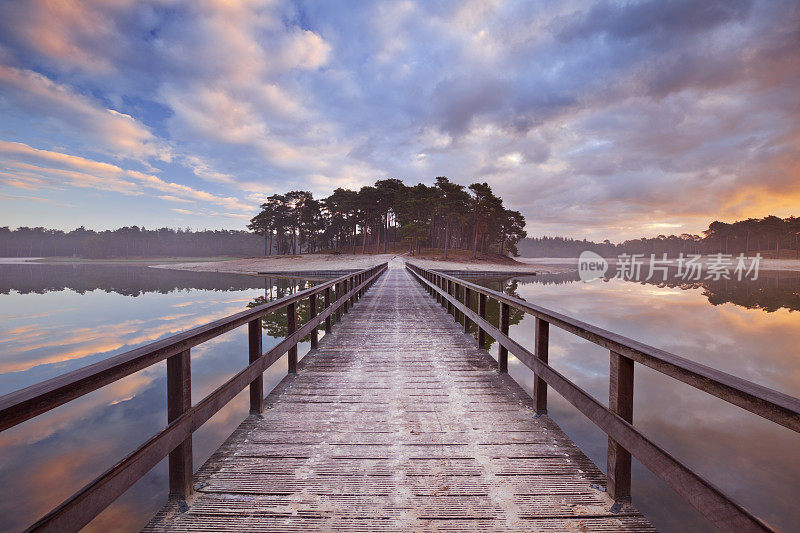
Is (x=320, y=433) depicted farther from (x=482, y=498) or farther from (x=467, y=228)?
(x=467, y=228)

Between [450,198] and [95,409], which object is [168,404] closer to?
[95,409]

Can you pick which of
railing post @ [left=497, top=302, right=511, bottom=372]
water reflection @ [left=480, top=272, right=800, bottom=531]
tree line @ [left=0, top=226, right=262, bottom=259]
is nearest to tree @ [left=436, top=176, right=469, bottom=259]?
water reflection @ [left=480, top=272, right=800, bottom=531]

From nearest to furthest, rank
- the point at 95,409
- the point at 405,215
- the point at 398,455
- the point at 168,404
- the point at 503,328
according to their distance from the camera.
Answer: the point at 168,404
the point at 398,455
the point at 503,328
the point at 95,409
the point at 405,215

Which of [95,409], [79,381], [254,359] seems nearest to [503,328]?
[254,359]

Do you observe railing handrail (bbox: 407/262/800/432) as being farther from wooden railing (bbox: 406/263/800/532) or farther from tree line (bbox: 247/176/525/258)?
tree line (bbox: 247/176/525/258)

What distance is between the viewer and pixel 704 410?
24.5ft

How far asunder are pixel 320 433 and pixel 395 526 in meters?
1.45

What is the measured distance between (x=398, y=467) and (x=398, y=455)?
7.1 inches

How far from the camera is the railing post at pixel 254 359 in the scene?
144 inches

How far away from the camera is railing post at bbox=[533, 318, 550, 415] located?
146 inches

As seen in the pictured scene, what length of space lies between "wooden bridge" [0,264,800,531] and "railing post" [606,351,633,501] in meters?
0.01

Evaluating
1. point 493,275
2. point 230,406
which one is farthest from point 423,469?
point 493,275

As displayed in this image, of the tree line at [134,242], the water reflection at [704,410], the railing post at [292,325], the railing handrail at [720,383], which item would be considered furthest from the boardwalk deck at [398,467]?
the tree line at [134,242]

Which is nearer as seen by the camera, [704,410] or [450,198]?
[704,410]
